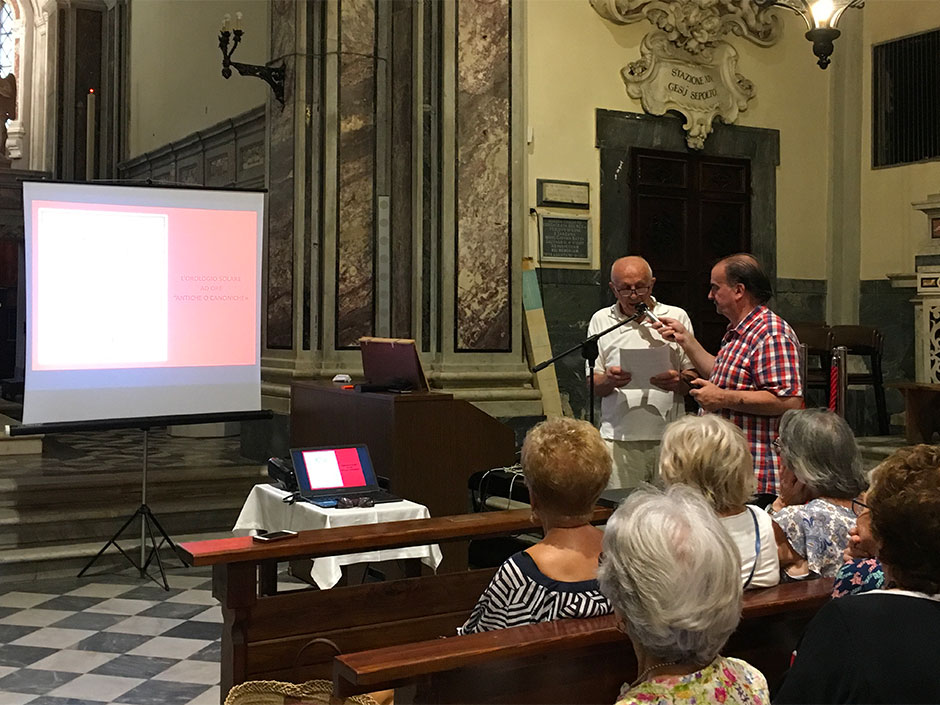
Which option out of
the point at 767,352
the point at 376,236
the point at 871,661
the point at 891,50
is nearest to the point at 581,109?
the point at 376,236

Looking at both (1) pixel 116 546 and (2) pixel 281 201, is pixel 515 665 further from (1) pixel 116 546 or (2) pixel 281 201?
(2) pixel 281 201

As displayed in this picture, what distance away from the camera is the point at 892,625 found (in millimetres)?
1649

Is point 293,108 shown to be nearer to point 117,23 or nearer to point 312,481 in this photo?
point 312,481

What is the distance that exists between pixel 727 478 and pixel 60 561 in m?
4.20

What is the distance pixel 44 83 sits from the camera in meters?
13.5

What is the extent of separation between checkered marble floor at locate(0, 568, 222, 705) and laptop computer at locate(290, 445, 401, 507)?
748 millimetres

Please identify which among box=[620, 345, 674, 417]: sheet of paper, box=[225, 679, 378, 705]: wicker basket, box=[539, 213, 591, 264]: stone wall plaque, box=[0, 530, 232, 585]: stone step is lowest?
box=[0, 530, 232, 585]: stone step

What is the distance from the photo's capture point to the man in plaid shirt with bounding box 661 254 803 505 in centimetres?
382

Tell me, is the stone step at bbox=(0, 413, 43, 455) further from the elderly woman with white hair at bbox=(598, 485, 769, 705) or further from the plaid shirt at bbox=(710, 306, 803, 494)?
the elderly woman with white hair at bbox=(598, 485, 769, 705)

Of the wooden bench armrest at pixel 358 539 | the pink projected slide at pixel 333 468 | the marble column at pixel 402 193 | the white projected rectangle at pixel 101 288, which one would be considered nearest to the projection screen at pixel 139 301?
the white projected rectangle at pixel 101 288

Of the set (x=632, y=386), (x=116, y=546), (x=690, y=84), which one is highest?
(x=690, y=84)

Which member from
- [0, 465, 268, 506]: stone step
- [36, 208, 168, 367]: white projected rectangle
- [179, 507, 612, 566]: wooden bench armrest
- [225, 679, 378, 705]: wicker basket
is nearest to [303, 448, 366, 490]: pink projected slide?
[179, 507, 612, 566]: wooden bench armrest

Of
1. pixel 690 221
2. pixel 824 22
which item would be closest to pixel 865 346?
pixel 690 221

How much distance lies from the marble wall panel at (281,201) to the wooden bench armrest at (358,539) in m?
4.13
